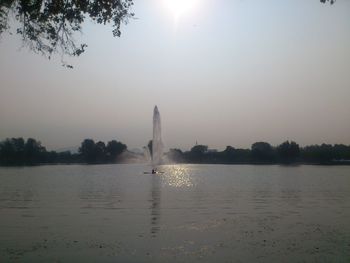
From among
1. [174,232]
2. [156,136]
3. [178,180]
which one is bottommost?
[174,232]

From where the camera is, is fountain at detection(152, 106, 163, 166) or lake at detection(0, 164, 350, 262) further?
fountain at detection(152, 106, 163, 166)

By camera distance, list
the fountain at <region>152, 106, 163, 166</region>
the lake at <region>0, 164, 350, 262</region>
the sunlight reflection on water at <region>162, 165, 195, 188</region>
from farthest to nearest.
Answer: the fountain at <region>152, 106, 163, 166</region>, the sunlight reflection on water at <region>162, 165, 195, 188</region>, the lake at <region>0, 164, 350, 262</region>

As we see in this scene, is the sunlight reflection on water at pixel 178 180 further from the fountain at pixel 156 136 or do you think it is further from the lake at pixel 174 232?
the lake at pixel 174 232

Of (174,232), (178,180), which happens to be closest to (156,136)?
(178,180)

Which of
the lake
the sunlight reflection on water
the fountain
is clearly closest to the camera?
the lake

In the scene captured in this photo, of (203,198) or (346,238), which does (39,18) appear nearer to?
(346,238)

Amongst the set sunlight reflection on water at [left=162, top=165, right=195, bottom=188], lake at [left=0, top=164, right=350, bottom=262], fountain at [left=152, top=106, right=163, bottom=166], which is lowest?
lake at [left=0, top=164, right=350, bottom=262]

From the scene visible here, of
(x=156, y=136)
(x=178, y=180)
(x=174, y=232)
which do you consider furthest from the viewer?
(x=156, y=136)

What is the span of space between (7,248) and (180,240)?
294 inches

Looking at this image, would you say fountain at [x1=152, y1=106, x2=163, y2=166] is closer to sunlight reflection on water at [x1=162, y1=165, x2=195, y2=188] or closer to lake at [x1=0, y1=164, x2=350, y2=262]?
sunlight reflection on water at [x1=162, y1=165, x2=195, y2=188]

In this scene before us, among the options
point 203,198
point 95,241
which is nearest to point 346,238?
point 95,241

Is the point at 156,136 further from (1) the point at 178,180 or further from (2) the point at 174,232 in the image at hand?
(2) the point at 174,232

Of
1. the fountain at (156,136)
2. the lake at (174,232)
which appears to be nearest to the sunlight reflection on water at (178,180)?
the fountain at (156,136)

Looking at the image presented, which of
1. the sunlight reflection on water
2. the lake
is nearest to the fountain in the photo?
the sunlight reflection on water
